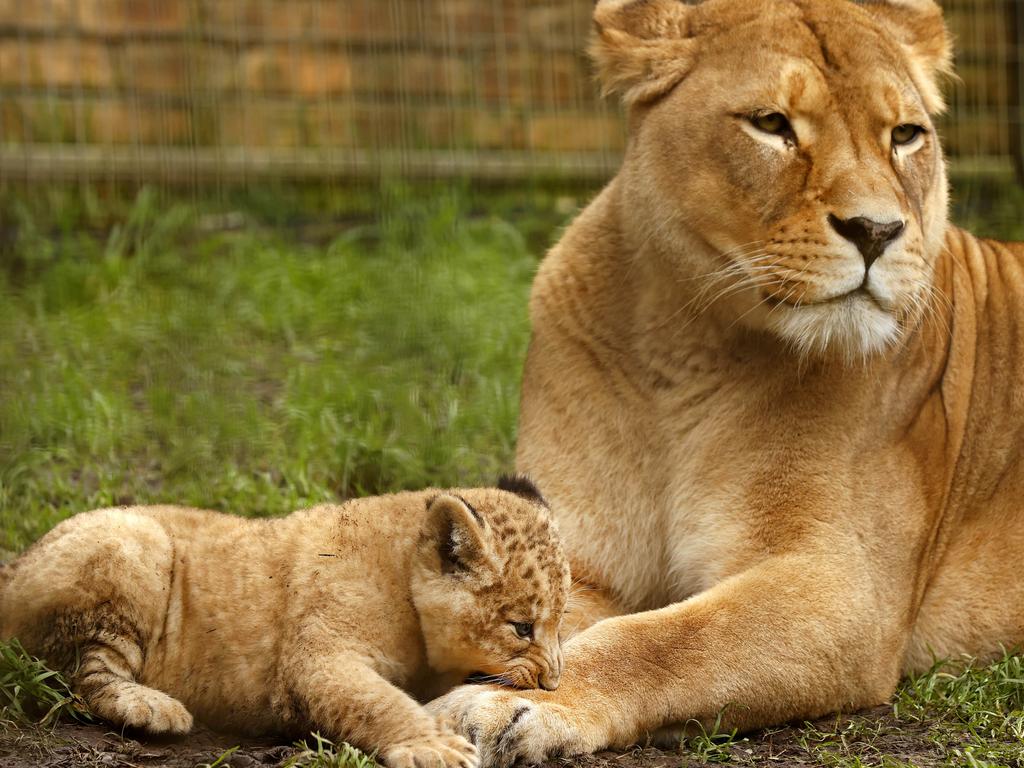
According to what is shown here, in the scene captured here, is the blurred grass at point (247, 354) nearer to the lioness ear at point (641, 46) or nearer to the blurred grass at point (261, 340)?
the blurred grass at point (261, 340)

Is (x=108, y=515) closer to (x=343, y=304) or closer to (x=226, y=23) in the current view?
(x=343, y=304)

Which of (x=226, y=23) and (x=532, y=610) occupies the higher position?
(x=226, y=23)

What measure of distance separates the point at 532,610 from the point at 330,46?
15.9ft

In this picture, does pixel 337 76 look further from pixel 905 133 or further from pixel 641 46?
pixel 905 133

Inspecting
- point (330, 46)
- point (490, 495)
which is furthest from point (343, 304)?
point (490, 495)

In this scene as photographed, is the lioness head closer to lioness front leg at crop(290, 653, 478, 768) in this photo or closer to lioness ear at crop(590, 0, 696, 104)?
lioness ear at crop(590, 0, 696, 104)

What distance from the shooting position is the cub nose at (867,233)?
10.5 ft

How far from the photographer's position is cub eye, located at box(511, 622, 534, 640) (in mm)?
3039

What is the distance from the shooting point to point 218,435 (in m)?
4.54

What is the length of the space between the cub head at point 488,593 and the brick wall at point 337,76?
369cm

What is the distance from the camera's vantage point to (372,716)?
2875 mm

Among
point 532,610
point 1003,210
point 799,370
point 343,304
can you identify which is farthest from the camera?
point 1003,210

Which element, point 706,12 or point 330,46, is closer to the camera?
point 706,12

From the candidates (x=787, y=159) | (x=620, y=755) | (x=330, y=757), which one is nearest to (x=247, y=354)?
(x=787, y=159)
